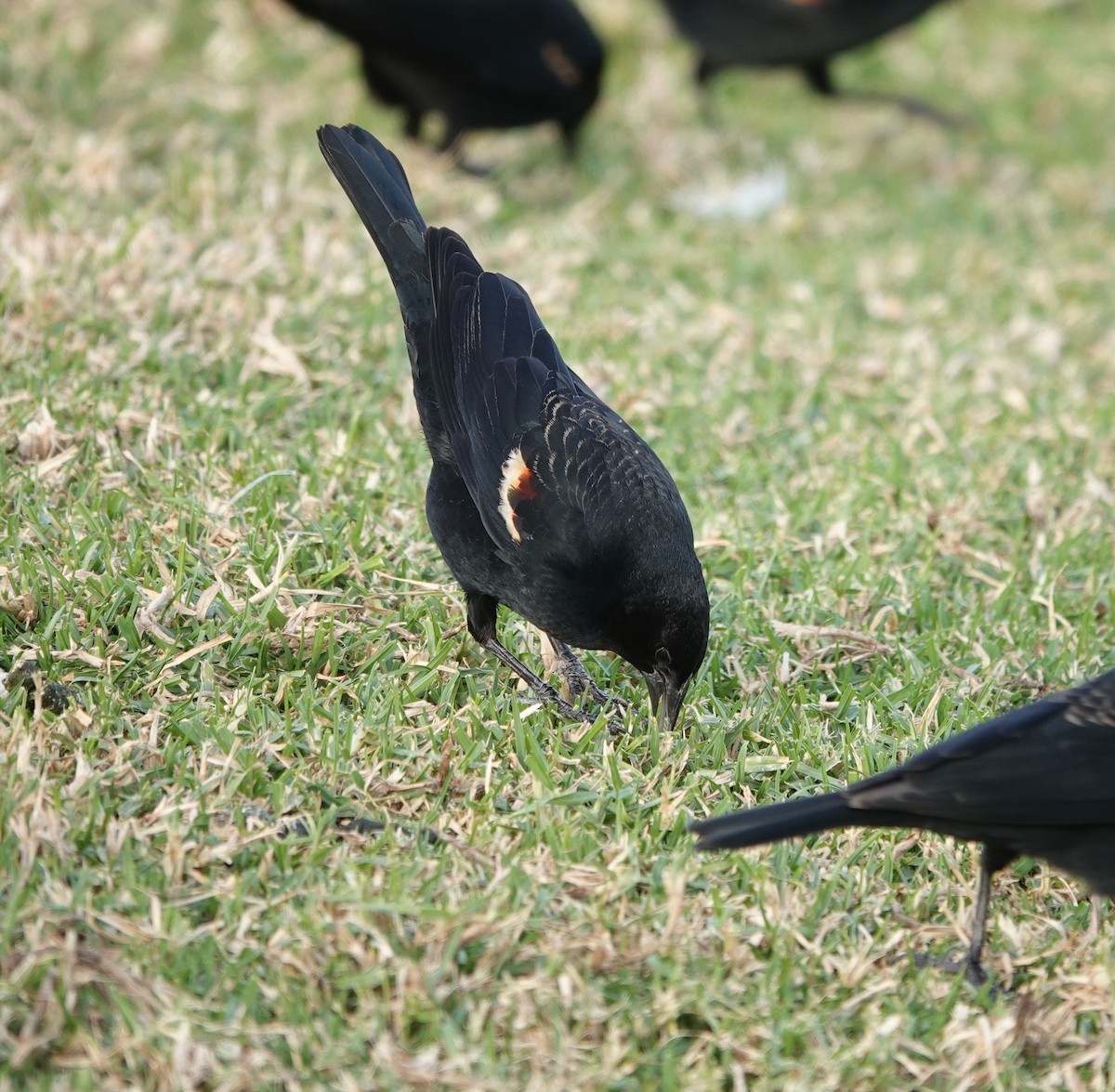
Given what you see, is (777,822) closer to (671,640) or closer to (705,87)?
(671,640)

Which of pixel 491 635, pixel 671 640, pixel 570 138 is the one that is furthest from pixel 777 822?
pixel 570 138

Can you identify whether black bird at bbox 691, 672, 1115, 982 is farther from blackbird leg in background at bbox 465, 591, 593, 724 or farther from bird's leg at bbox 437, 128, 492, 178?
bird's leg at bbox 437, 128, 492, 178

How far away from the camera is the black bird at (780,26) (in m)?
8.01

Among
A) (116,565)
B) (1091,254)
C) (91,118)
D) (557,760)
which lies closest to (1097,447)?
(1091,254)

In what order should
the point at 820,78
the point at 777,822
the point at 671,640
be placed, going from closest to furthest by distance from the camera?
the point at 777,822 < the point at 671,640 < the point at 820,78

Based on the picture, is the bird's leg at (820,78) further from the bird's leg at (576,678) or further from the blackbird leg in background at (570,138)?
the bird's leg at (576,678)

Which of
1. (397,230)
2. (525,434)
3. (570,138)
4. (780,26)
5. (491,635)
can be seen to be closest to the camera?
(525,434)

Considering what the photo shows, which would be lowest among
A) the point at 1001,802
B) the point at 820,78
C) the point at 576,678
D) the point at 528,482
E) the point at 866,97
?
the point at 866,97

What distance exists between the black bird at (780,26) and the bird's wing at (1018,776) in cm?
621

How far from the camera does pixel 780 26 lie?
8086 mm

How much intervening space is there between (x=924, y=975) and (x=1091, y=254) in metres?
5.60

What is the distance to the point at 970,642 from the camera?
3.85m

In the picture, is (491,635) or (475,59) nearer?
(491,635)

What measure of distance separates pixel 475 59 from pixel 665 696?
4.76 m
